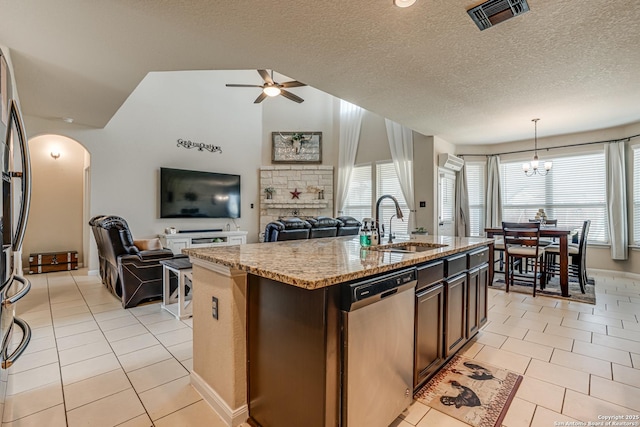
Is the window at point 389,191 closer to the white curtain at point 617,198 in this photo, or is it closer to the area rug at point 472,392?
the white curtain at point 617,198

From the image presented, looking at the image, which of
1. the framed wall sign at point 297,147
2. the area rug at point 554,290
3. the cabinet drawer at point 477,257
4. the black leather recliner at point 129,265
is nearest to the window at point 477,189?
the area rug at point 554,290

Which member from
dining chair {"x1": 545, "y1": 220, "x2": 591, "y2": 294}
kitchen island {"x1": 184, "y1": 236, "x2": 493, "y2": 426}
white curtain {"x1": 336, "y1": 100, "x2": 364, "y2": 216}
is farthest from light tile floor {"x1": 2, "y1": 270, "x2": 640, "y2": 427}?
white curtain {"x1": 336, "y1": 100, "x2": 364, "y2": 216}

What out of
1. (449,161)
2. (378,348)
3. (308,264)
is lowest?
(378,348)

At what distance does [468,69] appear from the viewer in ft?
9.36

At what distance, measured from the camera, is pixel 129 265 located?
11.5ft

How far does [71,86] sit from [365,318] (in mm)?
4013

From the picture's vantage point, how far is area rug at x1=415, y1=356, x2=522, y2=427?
1.70m

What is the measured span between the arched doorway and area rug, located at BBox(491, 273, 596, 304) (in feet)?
23.8

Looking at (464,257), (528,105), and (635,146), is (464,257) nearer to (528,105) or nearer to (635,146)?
(528,105)

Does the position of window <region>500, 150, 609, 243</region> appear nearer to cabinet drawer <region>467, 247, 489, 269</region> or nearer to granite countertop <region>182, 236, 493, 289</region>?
cabinet drawer <region>467, 247, 489, 269</region>

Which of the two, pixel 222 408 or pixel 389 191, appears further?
pixel 389 191

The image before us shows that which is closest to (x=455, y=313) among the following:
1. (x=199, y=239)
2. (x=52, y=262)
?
(x=199, y=239)

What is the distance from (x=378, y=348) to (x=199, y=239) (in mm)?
5668

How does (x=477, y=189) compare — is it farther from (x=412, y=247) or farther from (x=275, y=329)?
(x=275, y=329)
